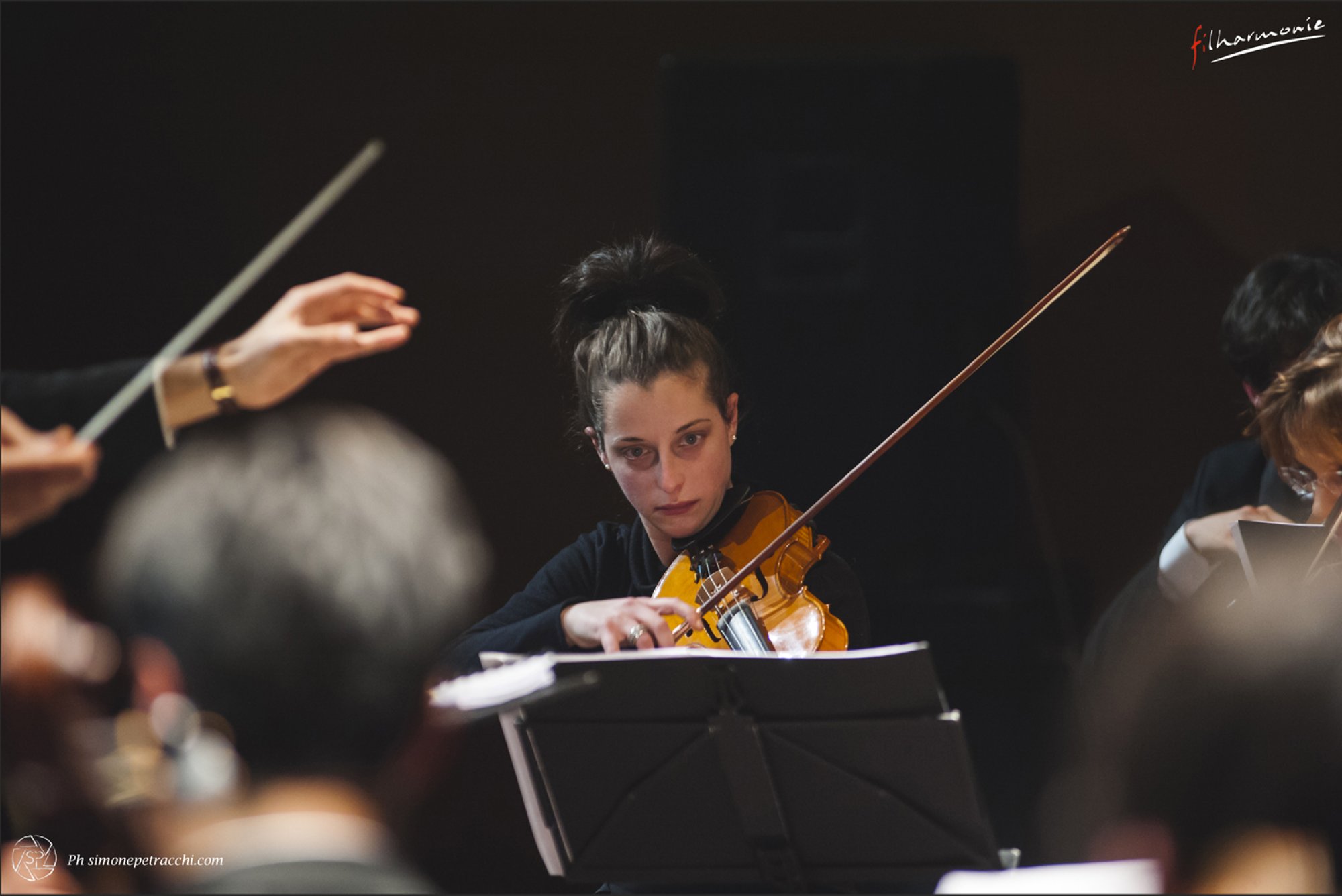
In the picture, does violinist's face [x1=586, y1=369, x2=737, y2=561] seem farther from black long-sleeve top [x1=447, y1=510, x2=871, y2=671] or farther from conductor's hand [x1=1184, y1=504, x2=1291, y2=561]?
conductor's hand [x1=1184, y1=504, x2=1291, y2=561]

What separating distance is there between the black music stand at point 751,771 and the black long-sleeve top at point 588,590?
0.70ft

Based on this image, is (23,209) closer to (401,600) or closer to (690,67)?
(690,67)

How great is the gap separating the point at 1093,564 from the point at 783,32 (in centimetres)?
107

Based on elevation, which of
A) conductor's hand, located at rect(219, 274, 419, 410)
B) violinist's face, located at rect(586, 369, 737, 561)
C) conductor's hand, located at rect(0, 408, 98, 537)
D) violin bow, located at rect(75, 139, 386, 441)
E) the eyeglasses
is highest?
violin bow, located at rect(75, 139, 386, 441)

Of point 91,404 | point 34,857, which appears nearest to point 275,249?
point 91,404

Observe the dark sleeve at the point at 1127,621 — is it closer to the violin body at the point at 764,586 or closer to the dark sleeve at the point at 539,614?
the violin body at the point at 764,586

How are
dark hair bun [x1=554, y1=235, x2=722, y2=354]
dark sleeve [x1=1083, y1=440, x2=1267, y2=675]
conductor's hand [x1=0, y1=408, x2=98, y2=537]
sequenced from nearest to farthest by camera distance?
conductor's hand [x1=0, y1=408, x2=98, y2=537] < dark hair bun [x1=554, y1=235, x2=722, y2=354] < dark sleeve [x1=1083, y1=440, x2=1267, y2=675]

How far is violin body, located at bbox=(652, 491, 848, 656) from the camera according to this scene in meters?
1.65

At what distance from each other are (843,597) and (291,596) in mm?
1115

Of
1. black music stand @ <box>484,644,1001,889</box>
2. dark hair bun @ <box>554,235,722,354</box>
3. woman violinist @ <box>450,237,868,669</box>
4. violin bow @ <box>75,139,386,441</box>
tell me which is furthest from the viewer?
violin bow @ <box>75,139,386,441</box>

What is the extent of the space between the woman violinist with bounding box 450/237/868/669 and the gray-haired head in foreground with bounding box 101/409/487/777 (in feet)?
2.85

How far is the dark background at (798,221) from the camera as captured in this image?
2.18m

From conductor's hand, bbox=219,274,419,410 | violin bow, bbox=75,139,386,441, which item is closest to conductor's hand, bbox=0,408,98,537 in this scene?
conductor's hand, bbox=219,274,419,410

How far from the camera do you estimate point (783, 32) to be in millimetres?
2227
